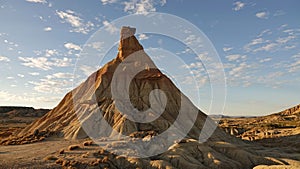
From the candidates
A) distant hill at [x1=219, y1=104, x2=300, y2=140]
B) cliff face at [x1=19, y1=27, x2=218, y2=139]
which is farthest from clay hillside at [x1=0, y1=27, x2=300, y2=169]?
distant hill at [x1=219, y1=104, x2=300, y2=140]

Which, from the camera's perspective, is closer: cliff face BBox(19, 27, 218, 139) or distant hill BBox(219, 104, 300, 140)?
cliff face BBox(19, 27, 218, 139)

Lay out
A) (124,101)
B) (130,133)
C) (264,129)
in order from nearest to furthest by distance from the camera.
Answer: (130,133), (124,101), (264,129)

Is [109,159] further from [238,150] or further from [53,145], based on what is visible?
[238,150]

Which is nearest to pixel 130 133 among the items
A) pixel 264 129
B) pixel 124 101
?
pixel 124 101

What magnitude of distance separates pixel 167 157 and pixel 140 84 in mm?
25016

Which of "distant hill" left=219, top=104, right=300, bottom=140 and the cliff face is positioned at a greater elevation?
the cliff face

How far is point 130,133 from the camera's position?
43.0 metres

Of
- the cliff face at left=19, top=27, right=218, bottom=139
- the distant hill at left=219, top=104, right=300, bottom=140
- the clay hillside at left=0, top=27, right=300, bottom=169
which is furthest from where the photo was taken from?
the distant hill at left=219, top=104, right=300, bottom=140

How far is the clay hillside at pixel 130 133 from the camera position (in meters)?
33.0

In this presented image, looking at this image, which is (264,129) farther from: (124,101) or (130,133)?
(130,133)

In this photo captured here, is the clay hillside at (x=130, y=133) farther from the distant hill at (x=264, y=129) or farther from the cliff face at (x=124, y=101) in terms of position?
the distant hill at (x=264, y=129)

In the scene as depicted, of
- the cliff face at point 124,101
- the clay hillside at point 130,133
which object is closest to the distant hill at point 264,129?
the clay hillside at point 130,133

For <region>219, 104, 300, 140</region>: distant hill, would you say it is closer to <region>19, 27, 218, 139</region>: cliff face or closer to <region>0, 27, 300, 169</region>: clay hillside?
<region>0, 27, 300, 169</region>: clay hillside

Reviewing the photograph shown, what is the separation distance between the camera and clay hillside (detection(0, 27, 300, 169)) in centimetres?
3303
